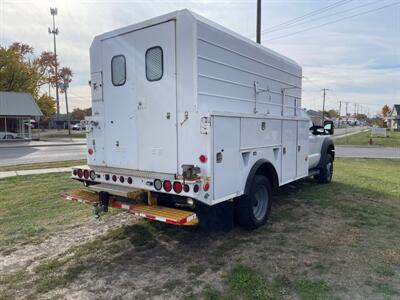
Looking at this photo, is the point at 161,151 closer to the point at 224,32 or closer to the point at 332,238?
the point at 224,32

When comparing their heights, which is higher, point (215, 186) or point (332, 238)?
point (215, 186)

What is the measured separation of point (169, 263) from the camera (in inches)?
175

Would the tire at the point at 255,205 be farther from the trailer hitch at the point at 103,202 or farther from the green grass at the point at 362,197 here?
the trailer hitch at the point at 103,202

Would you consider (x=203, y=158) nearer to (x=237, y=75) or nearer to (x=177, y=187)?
(x=177, y=187)

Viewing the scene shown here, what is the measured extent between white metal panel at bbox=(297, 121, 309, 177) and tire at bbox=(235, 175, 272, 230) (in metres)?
1.71

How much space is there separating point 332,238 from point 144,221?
124 inches

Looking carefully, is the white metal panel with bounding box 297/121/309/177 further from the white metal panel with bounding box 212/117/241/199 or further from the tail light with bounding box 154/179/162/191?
the tail light with bounding box 154/179/162/191

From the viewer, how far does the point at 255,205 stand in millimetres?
5547

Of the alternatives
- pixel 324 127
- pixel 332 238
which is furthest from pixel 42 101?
pixel 332 238

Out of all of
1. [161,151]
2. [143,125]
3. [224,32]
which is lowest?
[161,151]

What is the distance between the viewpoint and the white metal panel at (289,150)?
20.9 ft

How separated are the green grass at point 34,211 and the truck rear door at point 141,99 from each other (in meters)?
1.81

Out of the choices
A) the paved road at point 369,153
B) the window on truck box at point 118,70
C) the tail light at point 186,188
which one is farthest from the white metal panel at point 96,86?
the paved road at point 369,153

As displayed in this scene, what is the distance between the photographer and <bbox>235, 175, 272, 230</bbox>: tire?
16.8ft
